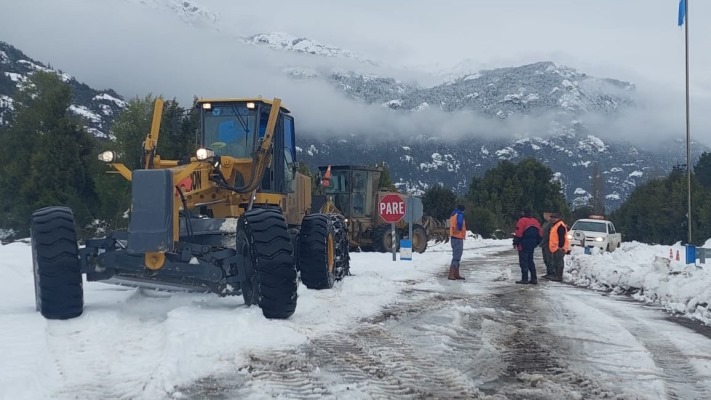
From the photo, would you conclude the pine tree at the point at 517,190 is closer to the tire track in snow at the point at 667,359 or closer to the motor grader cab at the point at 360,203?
the motor grader cab at the point at 360,203

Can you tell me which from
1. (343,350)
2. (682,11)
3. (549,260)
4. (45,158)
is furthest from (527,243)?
(45,158)

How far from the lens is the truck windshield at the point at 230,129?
11.3 meters

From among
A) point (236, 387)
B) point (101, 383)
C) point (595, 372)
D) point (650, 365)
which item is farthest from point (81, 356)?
point (650, 365)

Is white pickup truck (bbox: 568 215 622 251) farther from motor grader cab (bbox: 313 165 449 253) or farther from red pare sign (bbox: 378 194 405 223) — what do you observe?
red pare sign (bbox: 378 194 405 223)

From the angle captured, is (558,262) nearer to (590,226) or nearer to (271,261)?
(271,261)

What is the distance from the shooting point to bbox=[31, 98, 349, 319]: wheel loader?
8.52m

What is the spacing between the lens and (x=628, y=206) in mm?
78312

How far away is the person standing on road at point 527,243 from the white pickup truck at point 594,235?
13.4 metres

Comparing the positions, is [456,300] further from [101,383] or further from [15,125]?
[15,125]

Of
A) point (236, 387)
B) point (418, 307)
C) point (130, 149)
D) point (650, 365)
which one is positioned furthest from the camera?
point (130, 149)

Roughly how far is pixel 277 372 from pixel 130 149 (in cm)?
3543

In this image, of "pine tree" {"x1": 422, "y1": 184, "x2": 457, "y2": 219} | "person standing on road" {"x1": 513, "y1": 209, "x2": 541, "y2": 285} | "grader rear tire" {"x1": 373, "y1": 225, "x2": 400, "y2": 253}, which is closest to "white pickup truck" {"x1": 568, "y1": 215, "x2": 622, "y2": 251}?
"grader rear tire" {"x1": 373, "y1": 225, "x2": 400, "y2": 253}

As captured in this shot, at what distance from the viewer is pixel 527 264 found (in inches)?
638

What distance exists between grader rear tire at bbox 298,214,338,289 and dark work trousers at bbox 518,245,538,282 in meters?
5.79
